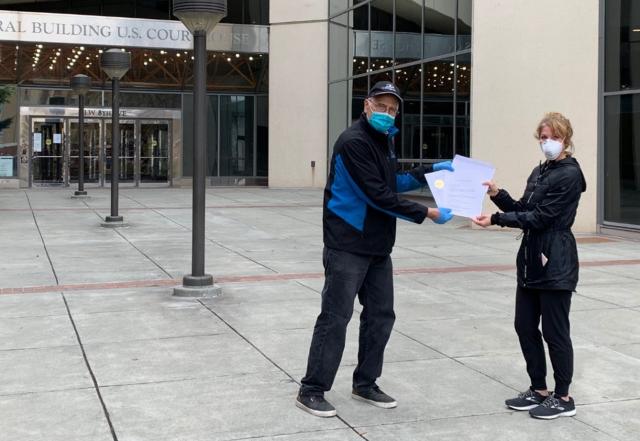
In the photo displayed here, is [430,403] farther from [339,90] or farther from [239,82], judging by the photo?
[239,82]

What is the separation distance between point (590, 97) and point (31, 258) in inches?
379

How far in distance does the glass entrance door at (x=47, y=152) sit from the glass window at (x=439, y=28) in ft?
46.6

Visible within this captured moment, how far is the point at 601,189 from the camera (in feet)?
47.2

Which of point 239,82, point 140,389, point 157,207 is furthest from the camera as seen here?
point 239,82

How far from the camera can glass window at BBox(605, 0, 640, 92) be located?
1388 cm

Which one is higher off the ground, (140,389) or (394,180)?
(394,180)

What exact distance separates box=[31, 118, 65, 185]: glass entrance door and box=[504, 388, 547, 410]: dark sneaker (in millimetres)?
25099

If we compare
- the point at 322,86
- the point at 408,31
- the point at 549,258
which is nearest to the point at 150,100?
the point at 322,86

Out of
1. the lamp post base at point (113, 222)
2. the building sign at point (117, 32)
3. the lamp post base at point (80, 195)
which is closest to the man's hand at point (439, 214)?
Answer: the lamp post base at point (113, 222)

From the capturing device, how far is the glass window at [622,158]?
45.8 feet

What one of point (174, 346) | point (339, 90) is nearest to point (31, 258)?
point (174, 346)

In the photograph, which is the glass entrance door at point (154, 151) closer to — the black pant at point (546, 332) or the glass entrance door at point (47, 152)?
the glass entrance door at point (47, 152)

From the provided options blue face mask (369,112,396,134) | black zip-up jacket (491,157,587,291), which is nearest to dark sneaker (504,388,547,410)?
black zip-up jacket (491,157,587,291)

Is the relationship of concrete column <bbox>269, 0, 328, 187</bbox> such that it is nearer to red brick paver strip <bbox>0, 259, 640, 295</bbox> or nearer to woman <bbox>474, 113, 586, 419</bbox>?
red brick paver strip <bbox>0, 259, 640, 295</bbox>
